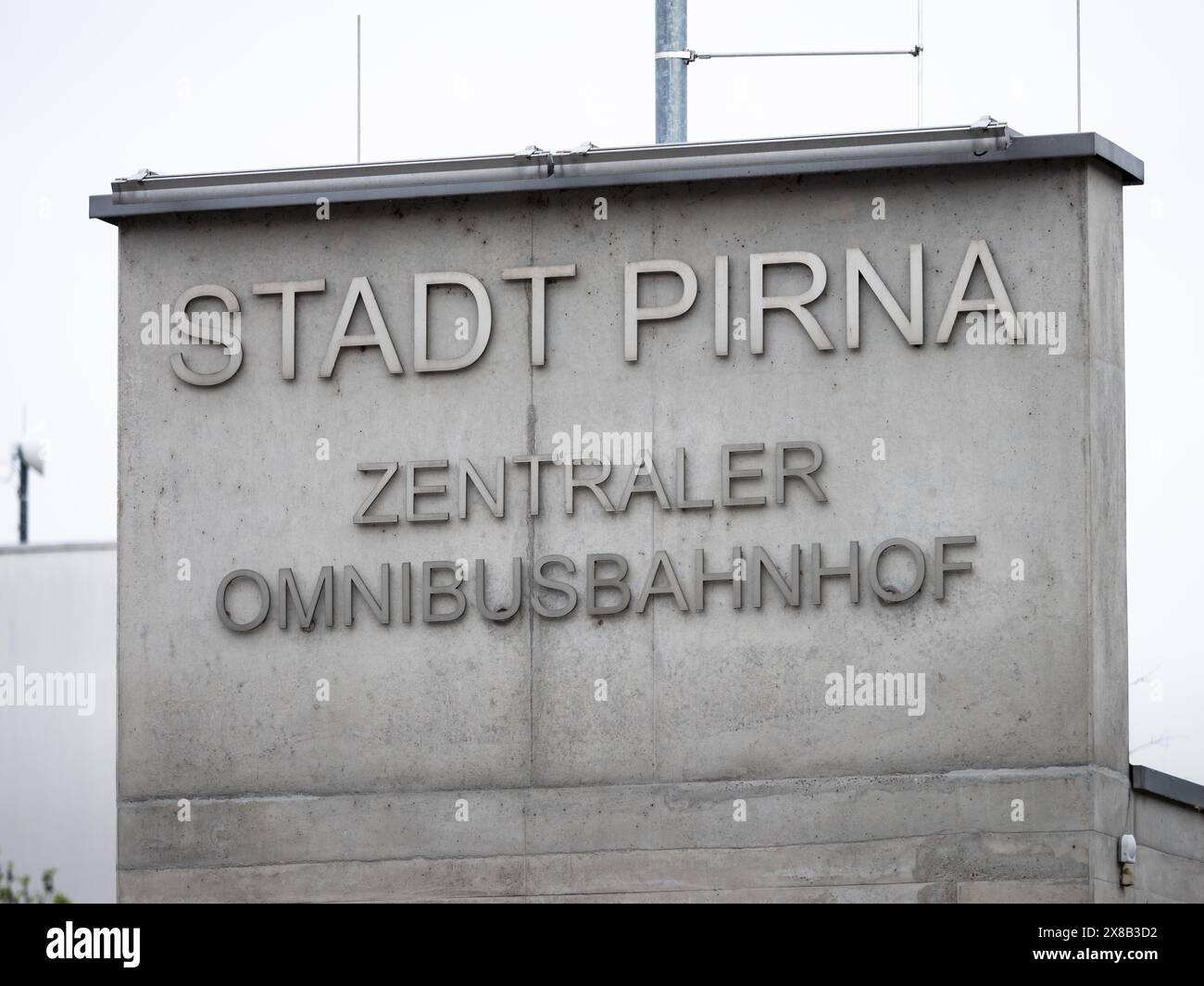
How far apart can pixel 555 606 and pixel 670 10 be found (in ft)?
17.5

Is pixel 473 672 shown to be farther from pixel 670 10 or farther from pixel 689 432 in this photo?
pixel 670 10

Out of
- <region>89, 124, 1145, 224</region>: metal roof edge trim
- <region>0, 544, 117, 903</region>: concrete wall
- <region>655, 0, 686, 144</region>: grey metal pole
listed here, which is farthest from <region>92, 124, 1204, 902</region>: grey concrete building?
<region>0, 544, 117, 903</region>: concrete wall

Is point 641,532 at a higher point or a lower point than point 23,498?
lower

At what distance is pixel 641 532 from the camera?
12.4m

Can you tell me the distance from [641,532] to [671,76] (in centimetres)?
436

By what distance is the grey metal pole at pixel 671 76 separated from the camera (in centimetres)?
1511

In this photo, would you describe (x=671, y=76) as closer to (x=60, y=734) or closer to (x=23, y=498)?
(x=60, y=734)

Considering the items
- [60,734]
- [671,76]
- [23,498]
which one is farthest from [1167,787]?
[23,498]

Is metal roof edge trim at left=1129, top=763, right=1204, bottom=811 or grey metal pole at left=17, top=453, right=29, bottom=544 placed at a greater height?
grey metal pole at left=17, top=453, right=29, bottom=544

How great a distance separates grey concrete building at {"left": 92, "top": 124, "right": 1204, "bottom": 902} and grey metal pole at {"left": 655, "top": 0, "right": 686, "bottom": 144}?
270 centimetres

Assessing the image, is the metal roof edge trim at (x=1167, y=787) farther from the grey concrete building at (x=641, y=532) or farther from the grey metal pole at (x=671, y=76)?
the grey metal pole at (x=671, y=76)

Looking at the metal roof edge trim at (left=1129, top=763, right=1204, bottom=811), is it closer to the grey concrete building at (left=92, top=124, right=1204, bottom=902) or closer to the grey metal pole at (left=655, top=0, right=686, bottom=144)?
the grey concrete building at (left=92, top=124, right=1204, bottom=902)

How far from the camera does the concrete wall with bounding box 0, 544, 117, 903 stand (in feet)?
97.2

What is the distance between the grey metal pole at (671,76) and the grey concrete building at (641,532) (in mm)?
2699
